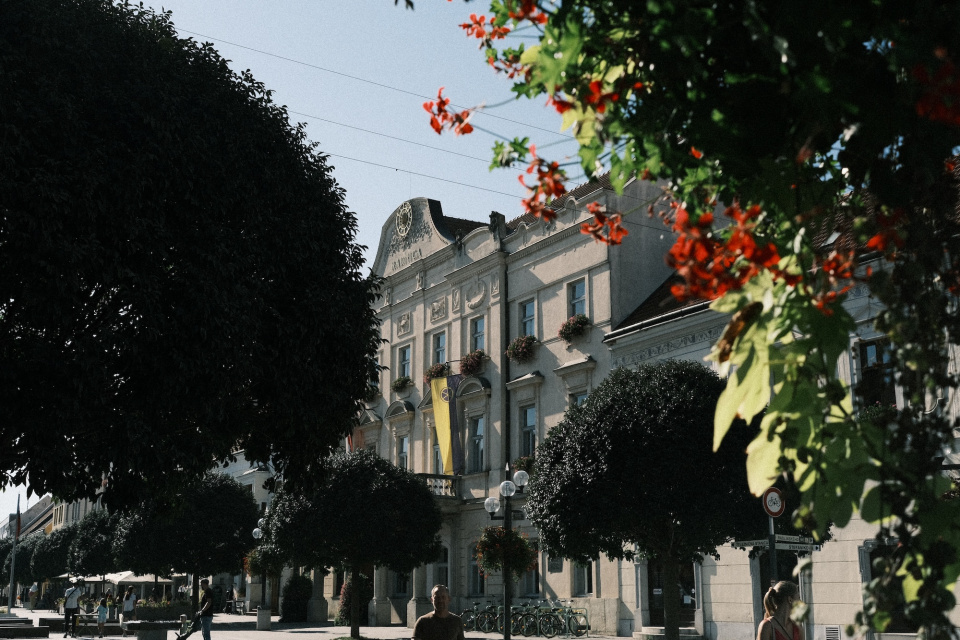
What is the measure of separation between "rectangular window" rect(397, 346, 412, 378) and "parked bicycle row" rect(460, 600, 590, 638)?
39.5ft

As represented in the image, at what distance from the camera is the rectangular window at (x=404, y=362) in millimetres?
41156

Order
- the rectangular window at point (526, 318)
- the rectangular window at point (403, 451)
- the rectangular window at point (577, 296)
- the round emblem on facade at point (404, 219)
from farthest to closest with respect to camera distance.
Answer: the round emblem on facade at point (404, 219) → the rectangular window at point (403, 451) → the rectangular window at point (526, 318) → the rectangular window at point (577, 296)

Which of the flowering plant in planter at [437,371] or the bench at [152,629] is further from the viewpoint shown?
the flowering plant in planter at [437,371]

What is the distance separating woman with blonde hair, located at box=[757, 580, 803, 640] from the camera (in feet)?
29.1

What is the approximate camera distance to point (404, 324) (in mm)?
41375

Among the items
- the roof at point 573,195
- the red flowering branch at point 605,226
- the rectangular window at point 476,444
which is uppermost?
the roof at point 573,195

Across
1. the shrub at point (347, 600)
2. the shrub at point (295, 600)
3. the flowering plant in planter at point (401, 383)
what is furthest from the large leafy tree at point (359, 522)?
the shrub at point (295, 600)

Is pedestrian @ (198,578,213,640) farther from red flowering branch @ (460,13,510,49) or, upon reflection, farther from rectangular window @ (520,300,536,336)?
red flowering branch @ (460,13,510,49)

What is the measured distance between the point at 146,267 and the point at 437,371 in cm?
2453

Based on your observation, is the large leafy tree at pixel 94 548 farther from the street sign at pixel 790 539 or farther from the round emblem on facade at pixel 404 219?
the street sign at pixel 790 539

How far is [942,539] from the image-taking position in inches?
109

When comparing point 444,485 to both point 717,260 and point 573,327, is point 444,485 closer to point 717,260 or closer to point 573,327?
point 573,327

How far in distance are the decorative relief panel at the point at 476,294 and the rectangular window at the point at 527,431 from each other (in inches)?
187

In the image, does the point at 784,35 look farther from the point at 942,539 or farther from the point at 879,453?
the point at 942,539
